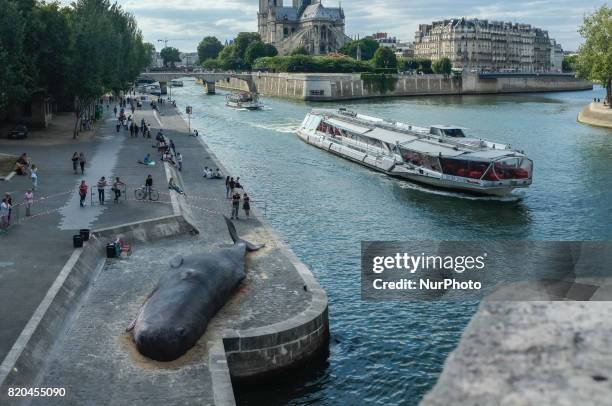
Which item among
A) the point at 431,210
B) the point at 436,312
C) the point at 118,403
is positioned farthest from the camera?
the point at 431,210

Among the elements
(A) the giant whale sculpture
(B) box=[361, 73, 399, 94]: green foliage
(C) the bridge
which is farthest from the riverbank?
(C) the bridge

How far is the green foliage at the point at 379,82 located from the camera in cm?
16438

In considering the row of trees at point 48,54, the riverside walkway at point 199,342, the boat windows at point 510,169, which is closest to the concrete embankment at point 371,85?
the row of trees at point 48,54

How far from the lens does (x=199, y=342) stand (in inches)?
758

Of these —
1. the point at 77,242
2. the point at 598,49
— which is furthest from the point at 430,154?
the point at 598,49

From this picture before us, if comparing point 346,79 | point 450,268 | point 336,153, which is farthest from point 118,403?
point 346,79

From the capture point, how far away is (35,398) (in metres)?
16.2

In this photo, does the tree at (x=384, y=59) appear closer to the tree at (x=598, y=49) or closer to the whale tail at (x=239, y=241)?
the tree at (x=598, y=49)

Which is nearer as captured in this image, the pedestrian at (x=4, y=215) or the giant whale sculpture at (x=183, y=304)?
the giant whale sculpture at (x=183, y=304)

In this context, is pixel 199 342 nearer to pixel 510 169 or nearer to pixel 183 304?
pixel 183 304

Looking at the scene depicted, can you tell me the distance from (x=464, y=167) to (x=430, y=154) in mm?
3584

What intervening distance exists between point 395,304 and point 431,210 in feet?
63.4

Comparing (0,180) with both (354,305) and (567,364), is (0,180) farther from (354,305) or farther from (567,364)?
(567,364)

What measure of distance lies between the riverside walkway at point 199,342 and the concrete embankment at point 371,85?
401 ft
